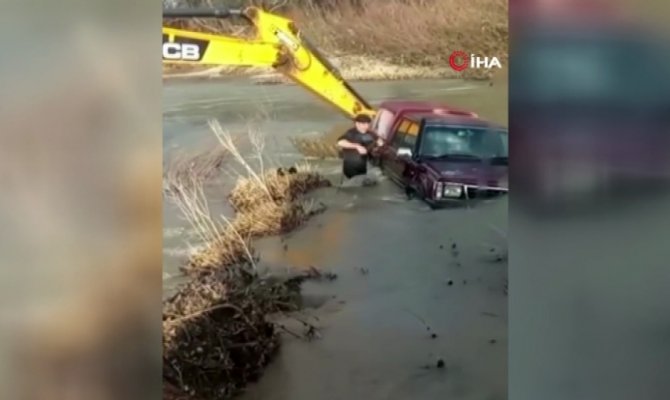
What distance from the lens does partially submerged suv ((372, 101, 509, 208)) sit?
1.40 metres

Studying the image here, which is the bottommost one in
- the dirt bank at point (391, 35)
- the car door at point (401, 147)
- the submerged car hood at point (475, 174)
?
the submerged car hood at point (475, 174)

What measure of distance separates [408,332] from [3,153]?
28.9 inches

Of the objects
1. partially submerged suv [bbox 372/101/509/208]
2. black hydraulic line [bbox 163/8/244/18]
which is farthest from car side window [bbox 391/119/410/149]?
black hydraulic line [bbox 163/8/244/18]

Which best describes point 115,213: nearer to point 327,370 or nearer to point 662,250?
point 327,370

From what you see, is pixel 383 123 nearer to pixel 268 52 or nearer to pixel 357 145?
pixel 357 145

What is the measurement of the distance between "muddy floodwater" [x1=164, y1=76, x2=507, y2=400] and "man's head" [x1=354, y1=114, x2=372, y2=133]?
1.0 inches

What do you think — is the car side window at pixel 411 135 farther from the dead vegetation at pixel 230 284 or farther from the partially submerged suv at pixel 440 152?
the dead vegetation at pixel 230 284

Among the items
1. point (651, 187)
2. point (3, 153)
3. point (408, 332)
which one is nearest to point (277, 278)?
point (408, 332)

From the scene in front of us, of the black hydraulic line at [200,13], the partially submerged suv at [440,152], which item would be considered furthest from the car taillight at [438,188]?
the black hydraulic line at [200,13]

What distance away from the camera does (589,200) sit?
54.9 inches

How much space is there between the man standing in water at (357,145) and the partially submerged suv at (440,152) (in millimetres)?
15

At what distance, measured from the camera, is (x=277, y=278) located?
1397 millimetres

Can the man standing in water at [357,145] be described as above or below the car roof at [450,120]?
below

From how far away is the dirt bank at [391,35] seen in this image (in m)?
1.40
